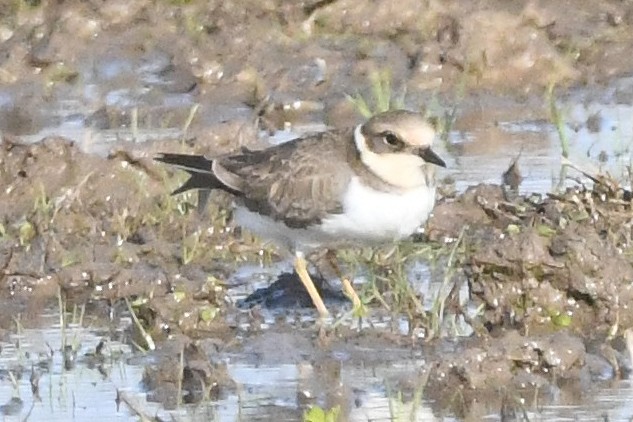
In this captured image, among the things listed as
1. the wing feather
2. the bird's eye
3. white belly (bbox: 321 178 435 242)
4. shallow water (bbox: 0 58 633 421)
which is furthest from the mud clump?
the wing feather

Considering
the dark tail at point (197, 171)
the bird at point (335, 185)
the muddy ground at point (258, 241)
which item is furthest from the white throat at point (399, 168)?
the dark tail at point (197, 171)

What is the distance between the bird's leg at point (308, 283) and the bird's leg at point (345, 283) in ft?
0.42

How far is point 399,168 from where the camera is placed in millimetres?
8727

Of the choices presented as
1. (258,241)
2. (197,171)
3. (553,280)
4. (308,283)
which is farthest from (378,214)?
(258,241)

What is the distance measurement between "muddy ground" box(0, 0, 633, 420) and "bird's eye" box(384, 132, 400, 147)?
52cm

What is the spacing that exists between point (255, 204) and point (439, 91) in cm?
459

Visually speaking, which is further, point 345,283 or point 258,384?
point 345,283

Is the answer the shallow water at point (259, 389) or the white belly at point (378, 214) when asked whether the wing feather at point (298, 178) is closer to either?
the white belly at point (378, 214)

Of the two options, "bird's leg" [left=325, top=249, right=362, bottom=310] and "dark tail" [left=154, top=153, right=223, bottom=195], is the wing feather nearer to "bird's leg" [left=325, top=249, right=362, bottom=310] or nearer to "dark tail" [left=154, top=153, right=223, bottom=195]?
"dark tail" [left=154, top=153, right=223, bottom=195]

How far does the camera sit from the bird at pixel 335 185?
28.5 feet

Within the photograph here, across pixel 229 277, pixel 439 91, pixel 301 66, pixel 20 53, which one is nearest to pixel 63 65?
pixel 20 53

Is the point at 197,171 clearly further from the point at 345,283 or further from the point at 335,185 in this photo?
the point at 345,283

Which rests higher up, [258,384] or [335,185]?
[335,185]

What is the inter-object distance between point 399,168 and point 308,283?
0.71m
